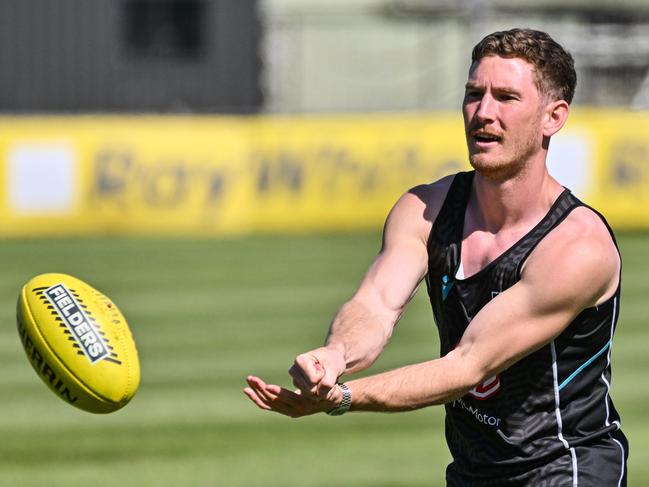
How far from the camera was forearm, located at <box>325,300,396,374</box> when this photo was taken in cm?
537

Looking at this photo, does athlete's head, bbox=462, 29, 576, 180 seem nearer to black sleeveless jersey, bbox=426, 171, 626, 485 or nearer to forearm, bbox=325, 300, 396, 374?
black sleeveless jersey, bbox=426, 171, 626, 485

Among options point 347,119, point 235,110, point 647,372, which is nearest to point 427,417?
point 647,372

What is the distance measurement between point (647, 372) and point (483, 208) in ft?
21.3

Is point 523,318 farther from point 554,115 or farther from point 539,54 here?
point 539,54

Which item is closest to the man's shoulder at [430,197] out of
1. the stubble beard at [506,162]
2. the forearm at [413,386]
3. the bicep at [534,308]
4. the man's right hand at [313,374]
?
the stubble beard at [506,162]

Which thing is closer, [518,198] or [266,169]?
[518,198]

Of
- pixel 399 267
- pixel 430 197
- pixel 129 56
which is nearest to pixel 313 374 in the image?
pixel 399 267

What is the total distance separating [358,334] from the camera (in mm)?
5473

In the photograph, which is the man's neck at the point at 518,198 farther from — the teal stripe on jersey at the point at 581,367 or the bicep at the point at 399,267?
the teal stripe on jersey at the point at 581,367

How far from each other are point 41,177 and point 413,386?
16343 millimetres

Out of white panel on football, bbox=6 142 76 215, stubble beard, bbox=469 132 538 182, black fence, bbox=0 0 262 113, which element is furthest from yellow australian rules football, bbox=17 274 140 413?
black fence, bbox=0 0 262 113

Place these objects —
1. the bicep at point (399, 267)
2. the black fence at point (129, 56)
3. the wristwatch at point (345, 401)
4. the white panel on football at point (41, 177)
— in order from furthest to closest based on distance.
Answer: the black fence at point (129, 56) < the white panel on football at point (41, 177) < the bicep at point (399, 267) < the wristwatch at point (345, 401)

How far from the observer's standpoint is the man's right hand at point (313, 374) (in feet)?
15.8

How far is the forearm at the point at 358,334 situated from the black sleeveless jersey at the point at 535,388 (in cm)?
29
